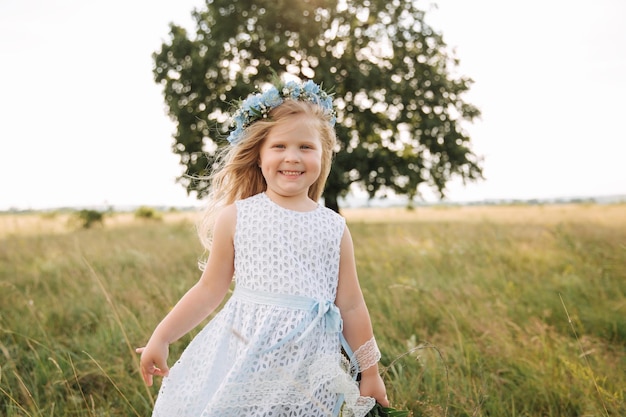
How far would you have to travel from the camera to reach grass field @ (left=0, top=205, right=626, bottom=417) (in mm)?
2863

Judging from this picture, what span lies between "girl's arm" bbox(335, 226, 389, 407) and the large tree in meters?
10.2

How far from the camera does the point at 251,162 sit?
224cm

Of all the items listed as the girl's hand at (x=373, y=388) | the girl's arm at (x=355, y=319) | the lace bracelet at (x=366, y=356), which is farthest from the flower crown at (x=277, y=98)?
the girl's hand at (x=373, y=388)

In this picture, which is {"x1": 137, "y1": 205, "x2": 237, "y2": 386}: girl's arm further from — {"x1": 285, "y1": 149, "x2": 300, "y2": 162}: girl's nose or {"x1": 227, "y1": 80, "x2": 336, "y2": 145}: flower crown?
{"x1": 227, "y1": 80, "x2": 336, "y2": 145}: flower crown

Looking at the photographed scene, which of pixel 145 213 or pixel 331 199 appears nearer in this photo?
pixel 331 199

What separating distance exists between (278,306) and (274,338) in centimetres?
12

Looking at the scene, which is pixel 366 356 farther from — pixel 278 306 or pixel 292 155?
pixel 292 155

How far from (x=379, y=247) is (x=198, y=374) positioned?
6.62 m

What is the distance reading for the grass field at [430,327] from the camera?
2.86 m

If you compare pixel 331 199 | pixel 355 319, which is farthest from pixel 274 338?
pixel 331 199

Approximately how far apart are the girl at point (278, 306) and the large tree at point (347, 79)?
397 inches

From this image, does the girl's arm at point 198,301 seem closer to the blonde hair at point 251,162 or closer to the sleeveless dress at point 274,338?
the sleeveless dress at point 274,338

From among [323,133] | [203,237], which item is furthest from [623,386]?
[203,237]

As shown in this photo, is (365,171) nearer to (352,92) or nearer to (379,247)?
(352,92)
